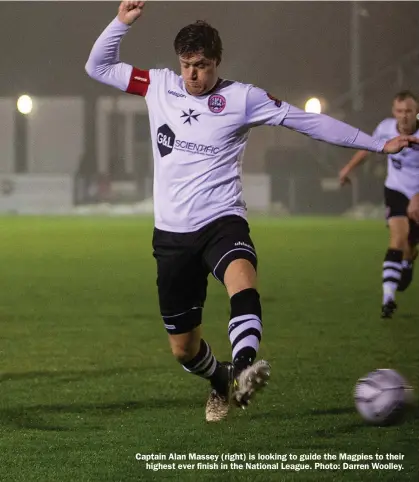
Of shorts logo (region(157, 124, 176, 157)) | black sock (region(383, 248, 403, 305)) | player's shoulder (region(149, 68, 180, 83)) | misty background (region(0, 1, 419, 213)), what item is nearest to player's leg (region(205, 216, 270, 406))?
shorts logo (region(157, 124, 176, 157))

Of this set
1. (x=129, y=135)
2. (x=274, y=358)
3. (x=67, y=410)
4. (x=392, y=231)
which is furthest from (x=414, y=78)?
(x=67, y=410)

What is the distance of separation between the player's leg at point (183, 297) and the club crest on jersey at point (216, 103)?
27.2 inches

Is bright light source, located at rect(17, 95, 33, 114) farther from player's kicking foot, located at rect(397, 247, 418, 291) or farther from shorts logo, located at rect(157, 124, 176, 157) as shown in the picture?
shorts logo, located at rect(157, 124, 176, 157)

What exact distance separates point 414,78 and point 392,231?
98.2ft

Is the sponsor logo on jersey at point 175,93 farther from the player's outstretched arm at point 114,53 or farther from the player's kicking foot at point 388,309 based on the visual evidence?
the player's kicking foot at point 388,309

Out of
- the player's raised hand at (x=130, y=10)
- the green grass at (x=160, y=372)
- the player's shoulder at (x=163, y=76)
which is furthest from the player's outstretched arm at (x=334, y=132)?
the green grass at (x=160, y=372)

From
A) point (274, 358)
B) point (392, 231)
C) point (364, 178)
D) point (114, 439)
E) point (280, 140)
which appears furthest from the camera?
point (280, 140)

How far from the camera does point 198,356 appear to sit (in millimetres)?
6922

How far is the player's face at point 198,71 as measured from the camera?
21.0 ft

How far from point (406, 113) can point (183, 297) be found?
5543 mm

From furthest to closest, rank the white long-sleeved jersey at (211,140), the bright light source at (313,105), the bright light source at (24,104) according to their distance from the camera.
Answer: the bright light source at (24,104) → the bright light source at (313,105) → the white long-sleeved jersey at (211,140)

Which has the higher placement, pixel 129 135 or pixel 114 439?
pixel 114 439

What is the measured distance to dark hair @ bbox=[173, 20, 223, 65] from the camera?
636cm

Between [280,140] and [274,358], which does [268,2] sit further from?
[274,358]
